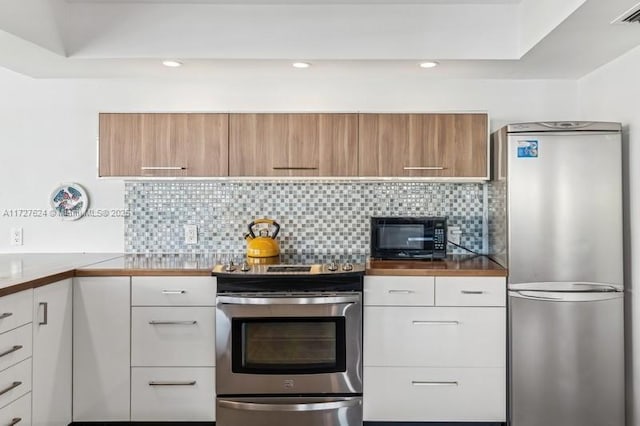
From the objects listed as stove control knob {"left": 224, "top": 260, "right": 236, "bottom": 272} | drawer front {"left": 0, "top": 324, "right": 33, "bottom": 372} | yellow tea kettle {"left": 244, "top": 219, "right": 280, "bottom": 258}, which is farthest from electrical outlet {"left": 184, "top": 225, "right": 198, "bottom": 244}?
drawer front {"left": 0, "top": 324, "right": 33, "bottom": 372}

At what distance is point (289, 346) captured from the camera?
240cm

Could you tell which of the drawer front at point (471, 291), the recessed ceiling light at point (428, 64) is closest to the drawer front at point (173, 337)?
the drawer front at point (471, 291)

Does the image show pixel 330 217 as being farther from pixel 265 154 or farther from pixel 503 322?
pixel 503 322

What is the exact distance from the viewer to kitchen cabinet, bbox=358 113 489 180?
106 inches

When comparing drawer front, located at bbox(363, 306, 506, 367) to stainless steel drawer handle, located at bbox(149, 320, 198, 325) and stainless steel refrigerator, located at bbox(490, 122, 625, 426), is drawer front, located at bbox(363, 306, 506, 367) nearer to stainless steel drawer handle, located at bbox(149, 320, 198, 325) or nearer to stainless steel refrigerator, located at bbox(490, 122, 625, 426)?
stainless steel refrigerator, located at bbox(490, 122, 625, 426)

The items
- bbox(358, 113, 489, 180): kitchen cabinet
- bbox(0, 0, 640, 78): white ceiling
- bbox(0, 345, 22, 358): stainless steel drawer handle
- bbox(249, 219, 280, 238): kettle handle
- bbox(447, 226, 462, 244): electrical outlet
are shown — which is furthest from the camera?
bbox(447, 226, 462, 244): electrical outlet

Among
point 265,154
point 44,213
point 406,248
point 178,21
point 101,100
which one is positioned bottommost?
point 406,248

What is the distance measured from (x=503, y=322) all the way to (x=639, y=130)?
115cm

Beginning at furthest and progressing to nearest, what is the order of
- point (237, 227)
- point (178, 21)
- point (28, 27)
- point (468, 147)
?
point (237, 227) < point (468, 147) < point (178, 21) < point (28, 27)

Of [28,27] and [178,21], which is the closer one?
[28,27]

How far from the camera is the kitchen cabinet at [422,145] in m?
2.70

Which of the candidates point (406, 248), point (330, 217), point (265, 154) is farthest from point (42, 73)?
point (406, 248)

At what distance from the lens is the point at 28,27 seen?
2305mm

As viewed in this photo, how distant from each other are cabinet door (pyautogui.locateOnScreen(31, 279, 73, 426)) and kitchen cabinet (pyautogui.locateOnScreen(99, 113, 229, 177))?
29.6 inches
